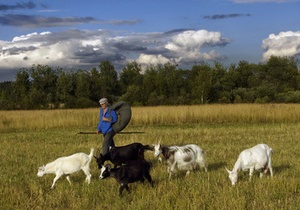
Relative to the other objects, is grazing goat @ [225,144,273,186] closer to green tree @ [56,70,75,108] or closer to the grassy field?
the grassy field

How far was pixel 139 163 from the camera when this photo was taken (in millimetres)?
9625

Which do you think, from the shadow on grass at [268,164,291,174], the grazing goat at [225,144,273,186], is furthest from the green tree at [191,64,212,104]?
the grazing goat at [225,144,273,186]

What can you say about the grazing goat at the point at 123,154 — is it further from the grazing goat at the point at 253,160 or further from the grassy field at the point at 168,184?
the grazing goat at the point at 253,160

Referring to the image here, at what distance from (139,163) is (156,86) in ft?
202

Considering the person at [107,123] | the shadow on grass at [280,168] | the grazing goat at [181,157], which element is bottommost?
the shadow on grass at [280,168]

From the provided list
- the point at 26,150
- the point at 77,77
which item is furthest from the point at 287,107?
the point at 77,77

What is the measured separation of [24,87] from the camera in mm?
67625

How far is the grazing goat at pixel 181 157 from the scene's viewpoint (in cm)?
1107

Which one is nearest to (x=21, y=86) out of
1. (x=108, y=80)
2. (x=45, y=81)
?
(x=45, y=81)

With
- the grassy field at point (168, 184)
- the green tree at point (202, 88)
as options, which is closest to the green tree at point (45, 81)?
the green tree at point (202, 88)

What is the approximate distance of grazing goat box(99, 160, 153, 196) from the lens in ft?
29.9

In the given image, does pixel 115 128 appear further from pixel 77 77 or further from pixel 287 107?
pixel 77 77

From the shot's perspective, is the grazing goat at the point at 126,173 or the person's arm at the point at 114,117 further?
the person's arm at the point at 114,117

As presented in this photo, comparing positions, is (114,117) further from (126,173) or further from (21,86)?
(21,86)
